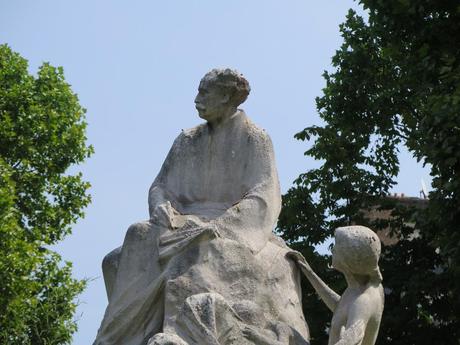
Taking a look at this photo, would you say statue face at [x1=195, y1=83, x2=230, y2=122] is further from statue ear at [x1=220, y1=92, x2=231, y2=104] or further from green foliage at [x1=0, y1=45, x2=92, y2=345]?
green foliage at [x1=0, y1=45, x2=92, y2=345]

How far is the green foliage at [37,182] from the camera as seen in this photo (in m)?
22.9

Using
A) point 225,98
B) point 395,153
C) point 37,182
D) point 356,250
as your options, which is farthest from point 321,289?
point 37,182

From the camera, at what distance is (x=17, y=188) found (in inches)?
997

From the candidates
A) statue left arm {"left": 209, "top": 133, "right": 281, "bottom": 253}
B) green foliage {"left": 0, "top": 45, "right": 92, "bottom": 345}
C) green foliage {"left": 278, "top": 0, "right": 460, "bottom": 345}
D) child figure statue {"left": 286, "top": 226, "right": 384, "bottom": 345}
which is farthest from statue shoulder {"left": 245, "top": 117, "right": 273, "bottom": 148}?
Answer: green foliage {"left": 0, "top": 45, "right": 92, "bottom": 345}

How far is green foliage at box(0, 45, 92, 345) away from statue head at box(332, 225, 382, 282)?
527 inches

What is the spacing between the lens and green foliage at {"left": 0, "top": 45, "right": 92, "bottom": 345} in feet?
75.2

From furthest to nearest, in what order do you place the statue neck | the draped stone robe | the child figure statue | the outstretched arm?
1. the statue neck
2. the outstretched arm
3. the draped stone robe
4. the child figure statue

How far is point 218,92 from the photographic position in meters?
11.4

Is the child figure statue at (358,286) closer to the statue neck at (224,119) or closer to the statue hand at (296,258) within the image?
the statue hand at (296,258)

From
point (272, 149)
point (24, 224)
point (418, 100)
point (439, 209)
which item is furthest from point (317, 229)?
point (272, 149)

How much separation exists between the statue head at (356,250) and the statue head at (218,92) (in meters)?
2.01

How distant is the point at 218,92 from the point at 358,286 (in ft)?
7.57

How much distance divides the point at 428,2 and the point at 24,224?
10.5m

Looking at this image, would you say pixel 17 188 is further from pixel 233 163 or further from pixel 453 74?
pixel 233 163
